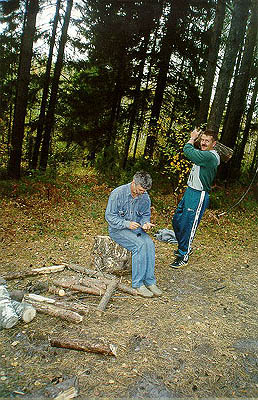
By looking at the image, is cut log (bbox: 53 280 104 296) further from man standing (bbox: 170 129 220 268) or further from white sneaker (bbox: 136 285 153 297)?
man standing (bbox: 170 129 220 268)

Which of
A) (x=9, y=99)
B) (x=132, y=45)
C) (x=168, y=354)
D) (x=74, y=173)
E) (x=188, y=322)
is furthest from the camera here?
(x=9, y=99)

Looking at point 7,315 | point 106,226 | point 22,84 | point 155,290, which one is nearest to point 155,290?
point 155,290

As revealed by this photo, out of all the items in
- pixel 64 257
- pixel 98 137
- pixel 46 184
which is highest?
pixel 98 137

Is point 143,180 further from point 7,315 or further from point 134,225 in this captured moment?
point 7,315

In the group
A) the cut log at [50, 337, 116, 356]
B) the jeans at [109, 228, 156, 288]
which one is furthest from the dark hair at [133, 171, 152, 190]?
the cut log at [50, 337, 116, 356]

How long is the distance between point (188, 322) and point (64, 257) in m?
2.95

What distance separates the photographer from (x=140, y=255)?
4680mm

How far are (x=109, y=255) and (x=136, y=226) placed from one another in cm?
109

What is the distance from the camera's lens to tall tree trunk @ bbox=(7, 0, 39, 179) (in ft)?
31.8

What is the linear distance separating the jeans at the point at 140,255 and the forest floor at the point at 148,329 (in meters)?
0.32

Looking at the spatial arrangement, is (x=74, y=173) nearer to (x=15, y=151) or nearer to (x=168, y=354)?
(x=15, y=151)

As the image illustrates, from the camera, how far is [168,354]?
340 centimetres

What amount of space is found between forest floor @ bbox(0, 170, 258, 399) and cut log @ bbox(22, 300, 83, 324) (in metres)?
0.06

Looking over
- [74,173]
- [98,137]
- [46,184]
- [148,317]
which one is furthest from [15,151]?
[148,317]
